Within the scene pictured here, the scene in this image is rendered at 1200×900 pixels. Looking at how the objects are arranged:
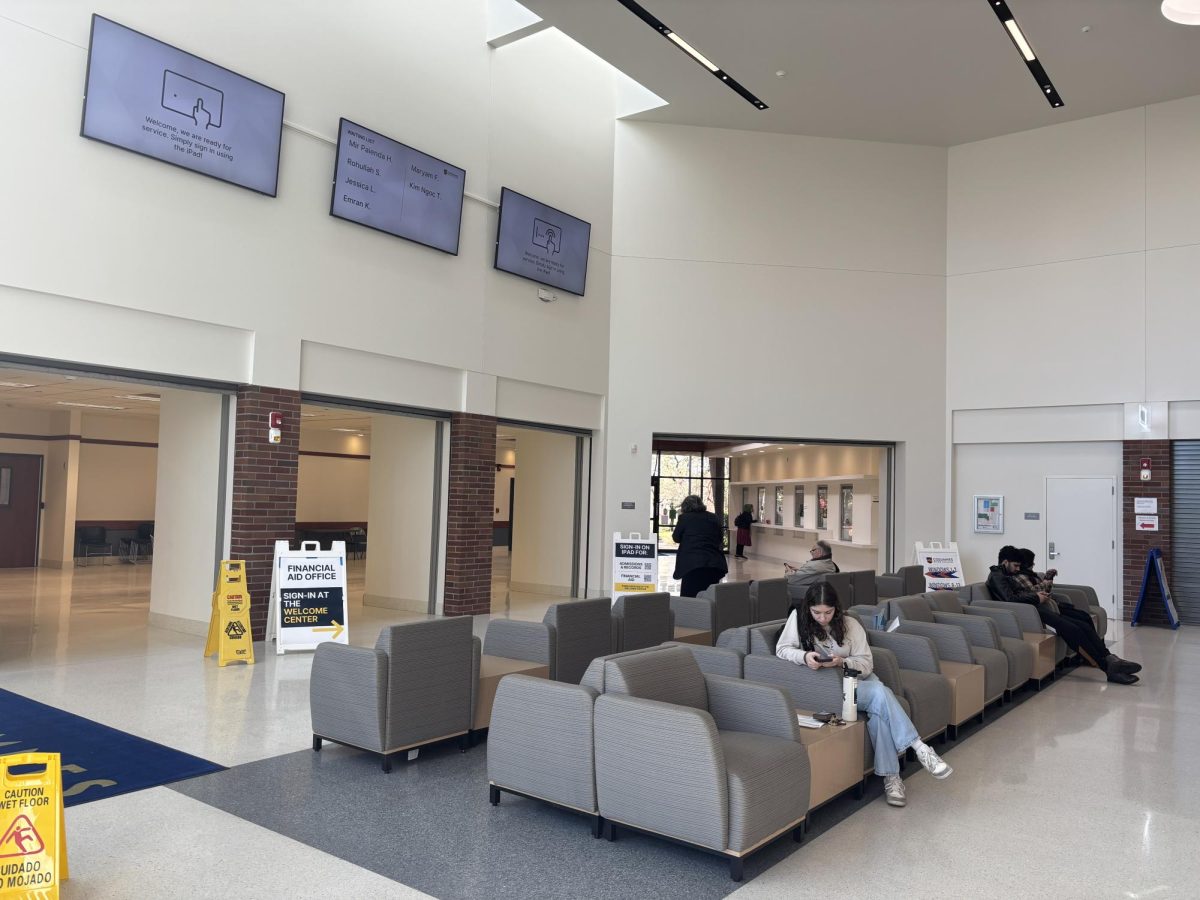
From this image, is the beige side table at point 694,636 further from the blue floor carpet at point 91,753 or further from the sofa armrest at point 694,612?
the blue floor carpet at point 91,753

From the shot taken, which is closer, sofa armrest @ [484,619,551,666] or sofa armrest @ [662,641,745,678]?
sofa armrest @ [662,641,745,678]

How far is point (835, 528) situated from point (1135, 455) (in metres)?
6.81

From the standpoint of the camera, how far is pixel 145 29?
7.21m

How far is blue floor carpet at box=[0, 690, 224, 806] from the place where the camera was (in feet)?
14.2

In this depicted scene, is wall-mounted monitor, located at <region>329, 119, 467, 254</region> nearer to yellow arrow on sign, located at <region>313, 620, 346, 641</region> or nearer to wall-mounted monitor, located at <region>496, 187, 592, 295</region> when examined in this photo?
wall-mounted monitor, located at <region>496, 187, 592, 295</region>

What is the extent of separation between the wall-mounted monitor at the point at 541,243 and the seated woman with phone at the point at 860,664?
22.8ft

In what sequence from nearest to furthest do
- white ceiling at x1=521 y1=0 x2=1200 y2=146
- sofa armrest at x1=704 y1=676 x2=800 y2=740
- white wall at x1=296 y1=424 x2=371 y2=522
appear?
Answer: sofa armrest at x1=704 y1=676 x2=800 y2=740 → white ceiling at x1=521 y1=0 x2=1200 y2=146 → white wall at x1=296 y1=424 x2=371 y2=522

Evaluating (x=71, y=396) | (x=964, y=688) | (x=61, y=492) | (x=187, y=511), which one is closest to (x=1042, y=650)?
(x=964, y=688)

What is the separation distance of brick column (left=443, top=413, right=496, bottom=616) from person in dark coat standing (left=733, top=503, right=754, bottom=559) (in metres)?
13.5

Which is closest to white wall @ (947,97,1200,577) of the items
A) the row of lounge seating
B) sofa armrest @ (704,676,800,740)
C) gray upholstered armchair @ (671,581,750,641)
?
the row of lounge seating

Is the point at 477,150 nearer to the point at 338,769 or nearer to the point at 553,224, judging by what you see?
the point at 553,224

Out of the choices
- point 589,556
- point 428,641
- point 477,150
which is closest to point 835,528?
point 589,556

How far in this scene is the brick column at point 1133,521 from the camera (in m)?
11.8

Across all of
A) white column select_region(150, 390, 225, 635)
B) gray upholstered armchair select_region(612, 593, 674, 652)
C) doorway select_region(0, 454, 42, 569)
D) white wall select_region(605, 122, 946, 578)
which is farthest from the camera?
doorway select_region(0, 454, 42, 569)
